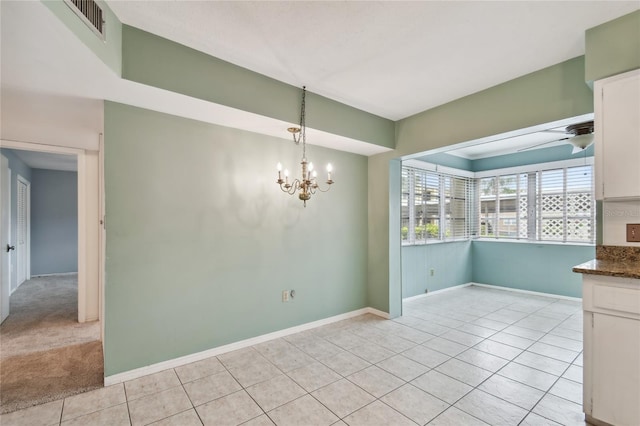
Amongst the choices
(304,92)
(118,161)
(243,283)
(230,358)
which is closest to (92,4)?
(118,161)

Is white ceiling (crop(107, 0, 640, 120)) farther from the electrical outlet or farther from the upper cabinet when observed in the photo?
the electrical outlet

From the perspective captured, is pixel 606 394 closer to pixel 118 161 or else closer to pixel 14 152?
pixel 118 161

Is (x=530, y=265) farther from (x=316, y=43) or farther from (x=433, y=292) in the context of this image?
(x=316, y=43)

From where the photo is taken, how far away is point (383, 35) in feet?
7.36

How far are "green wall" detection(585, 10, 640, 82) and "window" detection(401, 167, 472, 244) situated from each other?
296cm

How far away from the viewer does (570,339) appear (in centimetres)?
340

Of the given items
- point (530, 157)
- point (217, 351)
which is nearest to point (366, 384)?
point (217, 351)

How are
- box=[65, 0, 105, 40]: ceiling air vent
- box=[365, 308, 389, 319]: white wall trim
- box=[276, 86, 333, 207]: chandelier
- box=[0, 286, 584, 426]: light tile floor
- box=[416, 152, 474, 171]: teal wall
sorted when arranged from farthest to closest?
box=[416, 152, 474, 171]: teal wall, box=[365, 308, 389, 319]: white wall trim, box=[276, 86, 333, 207]: chandelier, box=[0, 286, 584, 426]: light tile floor, box=[65, 0, 105, 40]: ceiling air vent

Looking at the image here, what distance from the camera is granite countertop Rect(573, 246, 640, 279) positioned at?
72.6 inches

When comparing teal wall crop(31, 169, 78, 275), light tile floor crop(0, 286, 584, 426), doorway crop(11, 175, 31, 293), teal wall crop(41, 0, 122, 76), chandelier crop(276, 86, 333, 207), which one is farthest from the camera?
teal wall crop(31, 169, 78, 275)

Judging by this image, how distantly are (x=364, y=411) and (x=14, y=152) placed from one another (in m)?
7.59

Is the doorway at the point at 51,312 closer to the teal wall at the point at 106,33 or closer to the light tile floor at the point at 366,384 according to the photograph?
the light tile floor at the point at 366,384

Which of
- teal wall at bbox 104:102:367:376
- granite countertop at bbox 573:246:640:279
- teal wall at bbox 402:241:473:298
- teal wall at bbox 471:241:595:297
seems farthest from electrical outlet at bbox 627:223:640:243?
teal wall at bbox 471:241:595:297

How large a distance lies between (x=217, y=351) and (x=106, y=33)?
9.48 ft
